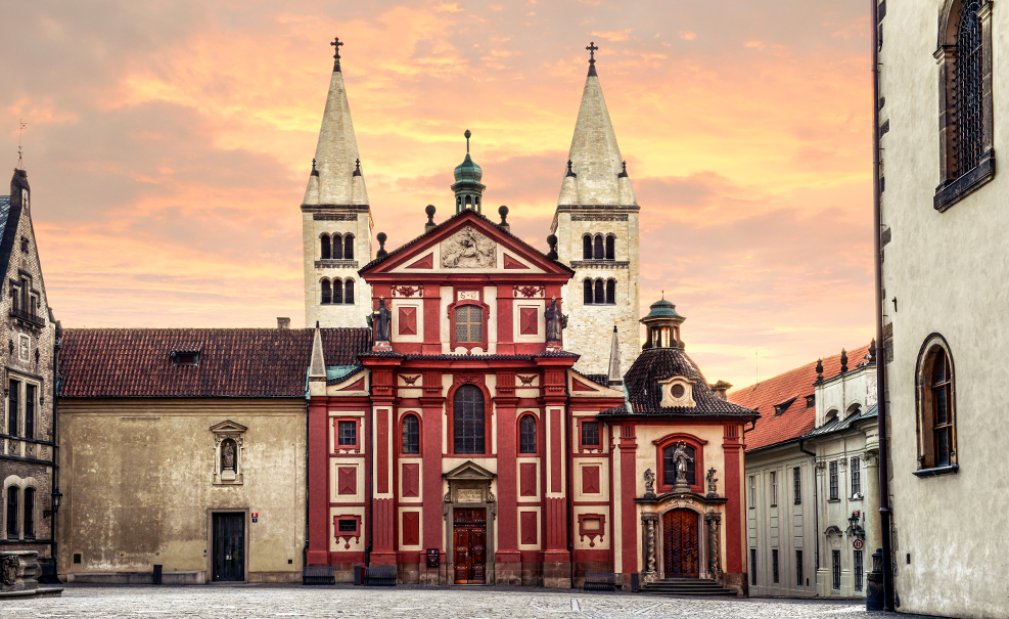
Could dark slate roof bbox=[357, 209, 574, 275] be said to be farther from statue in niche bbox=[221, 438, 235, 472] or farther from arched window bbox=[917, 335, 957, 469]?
arched window bbox=[917, 335, 957, 469]

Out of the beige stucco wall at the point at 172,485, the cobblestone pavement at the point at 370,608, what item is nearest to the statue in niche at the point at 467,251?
the beige stucco wall at the point at 172,485

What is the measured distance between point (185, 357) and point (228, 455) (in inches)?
190

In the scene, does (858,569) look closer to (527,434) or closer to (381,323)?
(527,434)

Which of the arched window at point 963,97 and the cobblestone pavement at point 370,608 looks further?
the cobblestone pavement at point 370,608

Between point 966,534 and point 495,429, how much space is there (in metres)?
35.7

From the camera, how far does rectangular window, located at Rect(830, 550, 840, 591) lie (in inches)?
2174

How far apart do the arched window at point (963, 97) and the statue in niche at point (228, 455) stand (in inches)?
1521

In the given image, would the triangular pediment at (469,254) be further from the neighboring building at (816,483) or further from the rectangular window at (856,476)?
the rectangular window at (856,476)

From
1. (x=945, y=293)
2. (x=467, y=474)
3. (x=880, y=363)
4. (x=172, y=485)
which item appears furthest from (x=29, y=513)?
(x=945, y=293)

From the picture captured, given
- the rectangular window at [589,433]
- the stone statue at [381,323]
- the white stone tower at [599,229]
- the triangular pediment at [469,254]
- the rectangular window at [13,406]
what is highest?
the white stone tower at [599,229]

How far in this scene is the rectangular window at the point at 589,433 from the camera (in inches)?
2320

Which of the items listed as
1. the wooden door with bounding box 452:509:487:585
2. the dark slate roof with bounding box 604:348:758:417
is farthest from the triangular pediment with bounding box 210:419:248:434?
the dark slate roof with bounding box 604:348:758:417

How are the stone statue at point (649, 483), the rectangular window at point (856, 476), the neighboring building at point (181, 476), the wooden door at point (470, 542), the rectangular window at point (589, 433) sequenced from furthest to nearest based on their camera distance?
the rectangular window at point (589, 433), the wooden door at point (470, 542), the stone statue at point (649, 483), the neighboring building at point (181, 476), the rectangular window at point (856, 476)

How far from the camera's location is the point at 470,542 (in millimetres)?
58531
